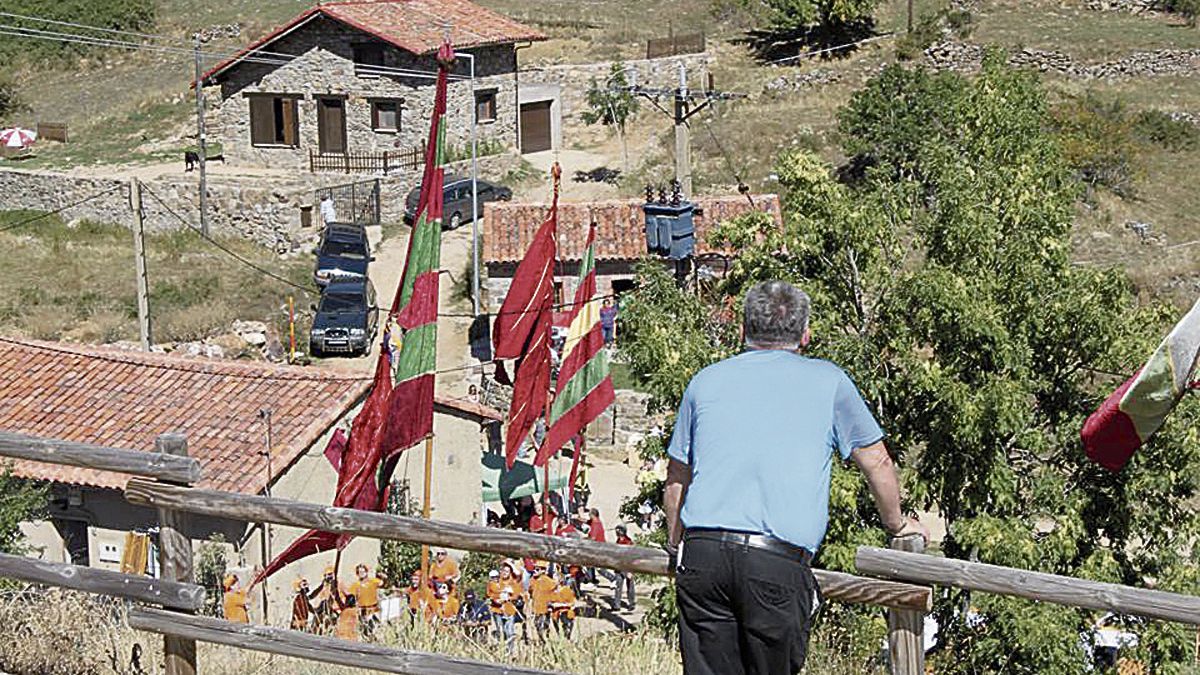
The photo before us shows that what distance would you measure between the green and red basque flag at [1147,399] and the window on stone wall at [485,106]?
40.2 meters

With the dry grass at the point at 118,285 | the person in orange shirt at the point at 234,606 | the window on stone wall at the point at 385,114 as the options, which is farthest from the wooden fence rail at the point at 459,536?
the window on stone wall at the point at 385,114

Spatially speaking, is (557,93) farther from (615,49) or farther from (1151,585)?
(1151,585)

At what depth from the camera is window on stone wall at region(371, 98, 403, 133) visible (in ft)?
143

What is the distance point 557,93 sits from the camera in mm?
48594

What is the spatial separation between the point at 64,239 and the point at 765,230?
89.8ft

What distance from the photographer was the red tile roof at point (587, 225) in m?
34.7

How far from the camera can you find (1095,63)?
50.8 meters

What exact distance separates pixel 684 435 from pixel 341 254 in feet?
103

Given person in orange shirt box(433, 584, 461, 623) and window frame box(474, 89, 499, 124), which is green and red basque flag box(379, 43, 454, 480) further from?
window frame box(474, 89, 499, 124)

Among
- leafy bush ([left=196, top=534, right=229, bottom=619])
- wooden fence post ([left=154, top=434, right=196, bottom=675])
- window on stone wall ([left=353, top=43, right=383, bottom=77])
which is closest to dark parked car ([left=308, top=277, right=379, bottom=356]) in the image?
window on stone wall ([left=353, top=43, right=383, bottom=77])

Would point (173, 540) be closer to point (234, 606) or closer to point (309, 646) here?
point (309, 646)

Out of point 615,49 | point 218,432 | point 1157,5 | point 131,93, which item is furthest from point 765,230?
point 1157,5

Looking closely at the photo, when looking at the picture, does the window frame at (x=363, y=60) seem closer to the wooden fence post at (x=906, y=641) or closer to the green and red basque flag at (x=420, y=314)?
the green and red basque flag at (x=420, y=314)

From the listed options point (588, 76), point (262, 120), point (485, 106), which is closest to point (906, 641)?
point (262, 120)
